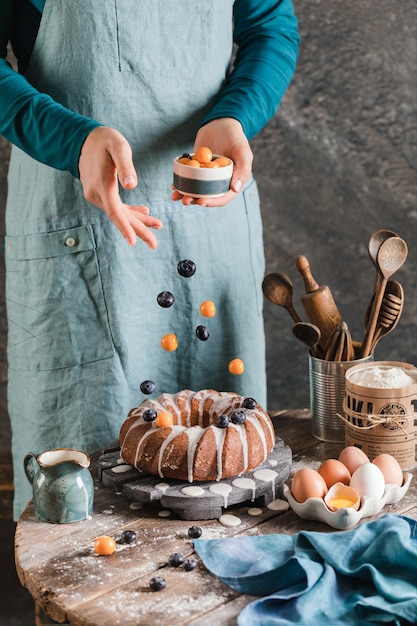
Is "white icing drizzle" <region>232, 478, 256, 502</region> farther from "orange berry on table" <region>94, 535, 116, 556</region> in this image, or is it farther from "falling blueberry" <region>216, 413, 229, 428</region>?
"orange berry on table" <region>94, 535, 116, 556</region>

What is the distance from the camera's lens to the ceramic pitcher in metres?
1.39

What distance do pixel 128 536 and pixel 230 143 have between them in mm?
789

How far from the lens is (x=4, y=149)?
2398 mm

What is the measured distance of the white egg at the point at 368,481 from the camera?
140cm

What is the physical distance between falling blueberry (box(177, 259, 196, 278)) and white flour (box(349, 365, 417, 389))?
14.5 inches

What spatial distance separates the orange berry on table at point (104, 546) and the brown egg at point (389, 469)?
47 cm

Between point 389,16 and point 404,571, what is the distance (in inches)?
66.8

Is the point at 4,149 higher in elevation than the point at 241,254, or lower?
higher

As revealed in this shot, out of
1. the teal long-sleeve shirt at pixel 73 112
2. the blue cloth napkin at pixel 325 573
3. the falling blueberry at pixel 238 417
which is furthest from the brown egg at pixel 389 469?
the teal long-sleeve shirt at pixel 73 112

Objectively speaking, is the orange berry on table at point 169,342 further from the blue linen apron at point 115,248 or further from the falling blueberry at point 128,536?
the falling blueberry at point 128,536

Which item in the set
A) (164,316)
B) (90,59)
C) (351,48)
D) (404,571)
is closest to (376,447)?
(404,571)

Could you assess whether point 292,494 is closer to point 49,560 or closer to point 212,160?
point 49,560

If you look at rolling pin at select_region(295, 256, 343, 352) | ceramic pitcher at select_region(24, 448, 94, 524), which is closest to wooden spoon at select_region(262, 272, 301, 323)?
rolling pin at select_region(295, 256, 343, 352)

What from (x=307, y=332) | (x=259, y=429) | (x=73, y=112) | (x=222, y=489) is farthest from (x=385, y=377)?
(x=73, y=112)
